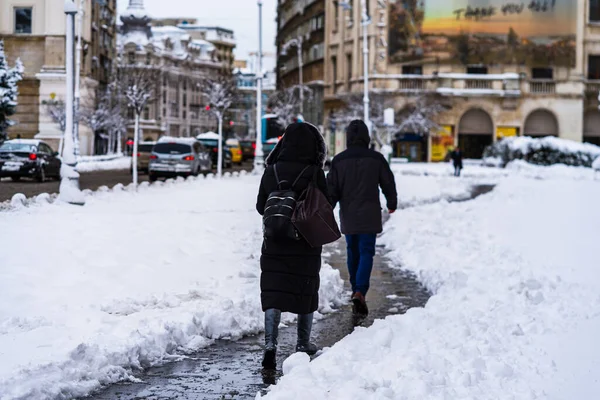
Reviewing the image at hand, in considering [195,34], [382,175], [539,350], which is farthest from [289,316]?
[195,34]

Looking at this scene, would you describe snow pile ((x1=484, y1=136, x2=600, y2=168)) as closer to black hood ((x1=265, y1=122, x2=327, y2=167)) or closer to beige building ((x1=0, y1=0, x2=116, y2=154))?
beige building ((x1=0, y1=0, x2=116, y2=154))

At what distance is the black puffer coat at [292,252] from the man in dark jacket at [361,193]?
2401mm

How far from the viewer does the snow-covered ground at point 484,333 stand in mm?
5887

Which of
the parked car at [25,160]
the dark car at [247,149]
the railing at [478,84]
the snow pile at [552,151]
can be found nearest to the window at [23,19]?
the dark car at [247,149]

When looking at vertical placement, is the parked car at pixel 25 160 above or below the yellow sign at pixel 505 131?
below

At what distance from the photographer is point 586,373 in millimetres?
6164

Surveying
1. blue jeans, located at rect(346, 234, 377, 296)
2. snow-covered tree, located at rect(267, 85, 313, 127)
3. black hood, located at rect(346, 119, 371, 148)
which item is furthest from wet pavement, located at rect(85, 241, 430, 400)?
snow-covered tree, located at rect(267, 85, 313, 127)

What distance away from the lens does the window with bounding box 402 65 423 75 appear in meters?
75.7

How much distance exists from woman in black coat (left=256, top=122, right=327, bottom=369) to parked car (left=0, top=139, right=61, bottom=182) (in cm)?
2673

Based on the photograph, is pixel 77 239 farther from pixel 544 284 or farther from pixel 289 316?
pixel 544 284

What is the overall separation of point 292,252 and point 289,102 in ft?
277

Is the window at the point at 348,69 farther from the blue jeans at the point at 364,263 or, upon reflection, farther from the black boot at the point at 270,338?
the black boot at the point at 270,338

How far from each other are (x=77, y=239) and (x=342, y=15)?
73058 millimetres

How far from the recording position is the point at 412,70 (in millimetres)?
76000
